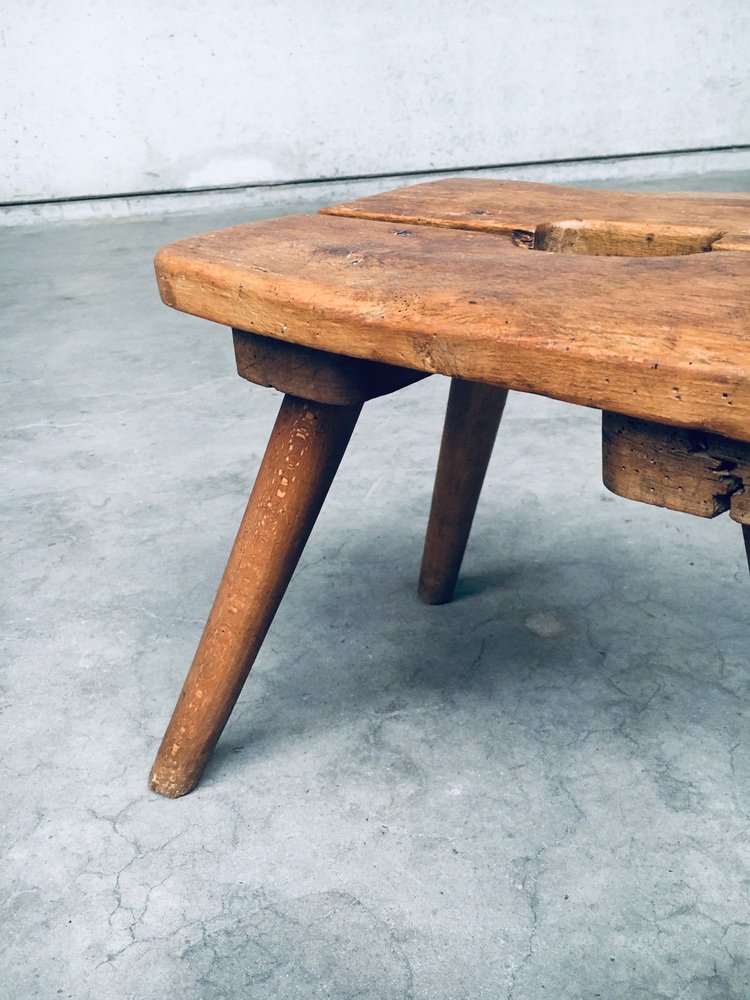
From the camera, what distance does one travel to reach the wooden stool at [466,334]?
2.04 feet

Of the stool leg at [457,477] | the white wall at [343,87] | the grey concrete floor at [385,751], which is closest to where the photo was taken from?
the grey concrete floor at [385,751]

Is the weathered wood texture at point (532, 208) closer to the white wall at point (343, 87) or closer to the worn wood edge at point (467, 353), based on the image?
the worn wood edge at point (467, 353)

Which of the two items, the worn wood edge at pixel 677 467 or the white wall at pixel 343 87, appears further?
the white wall at pixel 343 87

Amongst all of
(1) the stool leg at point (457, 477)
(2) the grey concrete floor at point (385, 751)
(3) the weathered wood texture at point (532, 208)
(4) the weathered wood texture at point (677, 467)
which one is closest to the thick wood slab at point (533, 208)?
(3) the weathered wood texture at point (532, 208)

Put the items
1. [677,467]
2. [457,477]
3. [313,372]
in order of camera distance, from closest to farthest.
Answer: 1. [677,467]
2. [313,372]
3. [457,477]

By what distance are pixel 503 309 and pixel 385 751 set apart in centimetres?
51

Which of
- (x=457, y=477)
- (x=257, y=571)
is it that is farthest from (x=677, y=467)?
(x=457, y=477)

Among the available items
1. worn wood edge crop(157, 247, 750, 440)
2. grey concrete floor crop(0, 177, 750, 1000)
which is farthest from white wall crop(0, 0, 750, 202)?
worn wood edge crop(157, 247, 750, 440)

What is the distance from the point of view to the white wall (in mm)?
3834

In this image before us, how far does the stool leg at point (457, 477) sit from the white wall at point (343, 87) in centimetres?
313

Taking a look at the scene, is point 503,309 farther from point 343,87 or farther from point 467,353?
point 343,87

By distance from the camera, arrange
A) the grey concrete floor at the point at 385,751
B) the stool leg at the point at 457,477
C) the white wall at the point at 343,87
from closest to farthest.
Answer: the grey concrete floor at the point at 385,751 < the stool leg at the point at 457,477 < the white wall at the point at 343,87

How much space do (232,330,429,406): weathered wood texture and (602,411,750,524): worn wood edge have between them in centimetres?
19

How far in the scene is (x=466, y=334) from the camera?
0.67m
